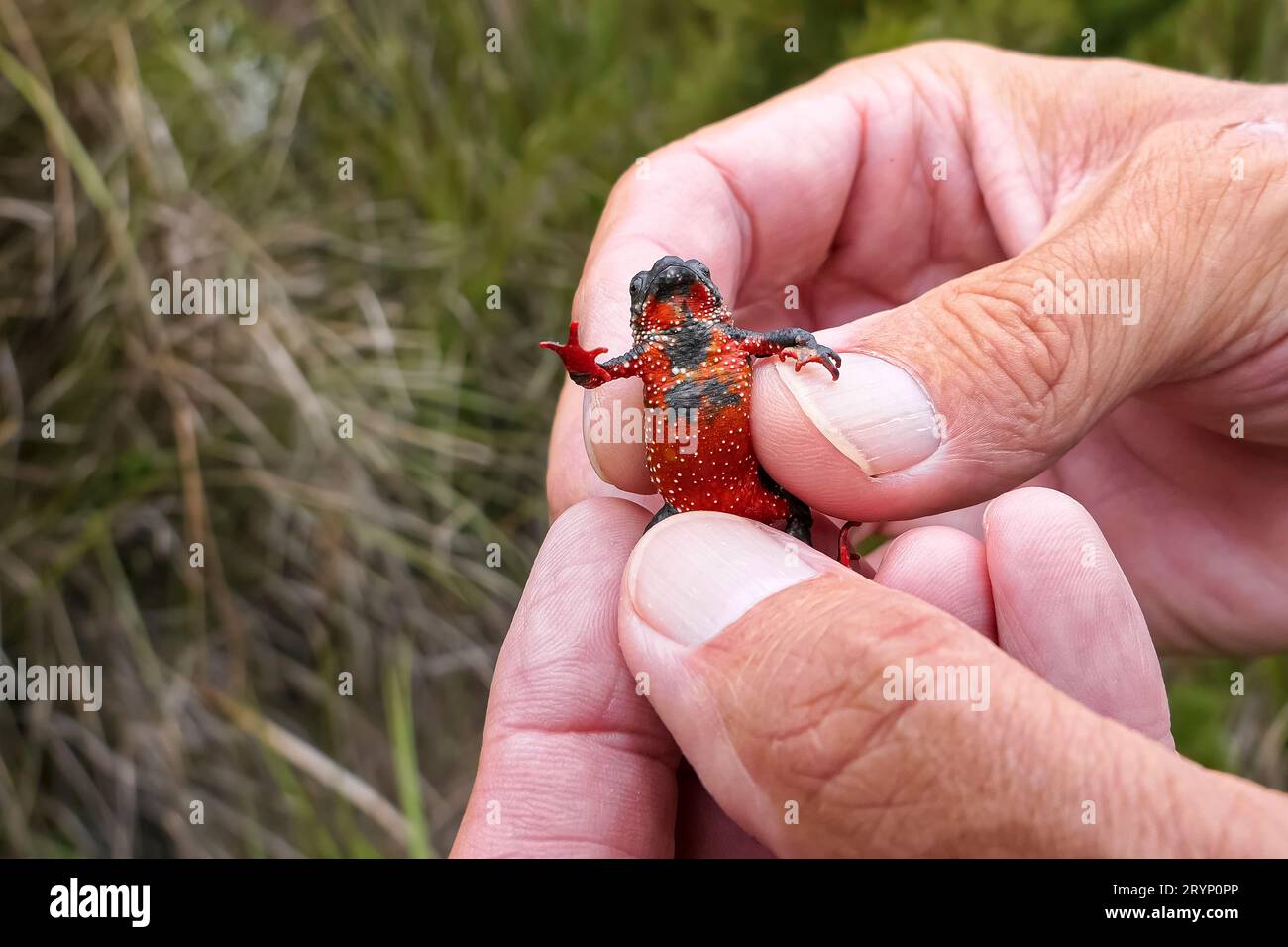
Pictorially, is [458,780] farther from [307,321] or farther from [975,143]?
[975,143]

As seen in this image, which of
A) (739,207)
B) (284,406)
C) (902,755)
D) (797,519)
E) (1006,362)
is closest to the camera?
(902,755)

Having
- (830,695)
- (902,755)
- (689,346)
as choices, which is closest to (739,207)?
(689,346)

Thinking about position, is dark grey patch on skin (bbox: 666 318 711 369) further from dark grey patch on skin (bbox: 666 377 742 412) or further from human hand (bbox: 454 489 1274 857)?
human hand (bbox: 454 489 1274 857)

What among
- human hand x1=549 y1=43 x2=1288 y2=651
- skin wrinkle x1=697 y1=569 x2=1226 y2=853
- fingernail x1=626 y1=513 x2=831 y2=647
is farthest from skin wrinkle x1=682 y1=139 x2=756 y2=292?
skin wrinkle x1=697 y1=569 x2=1226 y2=853

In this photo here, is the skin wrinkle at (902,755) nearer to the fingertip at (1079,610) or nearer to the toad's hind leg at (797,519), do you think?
the toad's hind leg at (797,519)

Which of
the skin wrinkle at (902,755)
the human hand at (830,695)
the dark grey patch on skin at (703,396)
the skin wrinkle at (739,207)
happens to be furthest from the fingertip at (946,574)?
the skin wrinkle at (739,207)

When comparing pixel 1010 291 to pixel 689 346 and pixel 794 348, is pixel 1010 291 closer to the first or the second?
pixel 794 348
